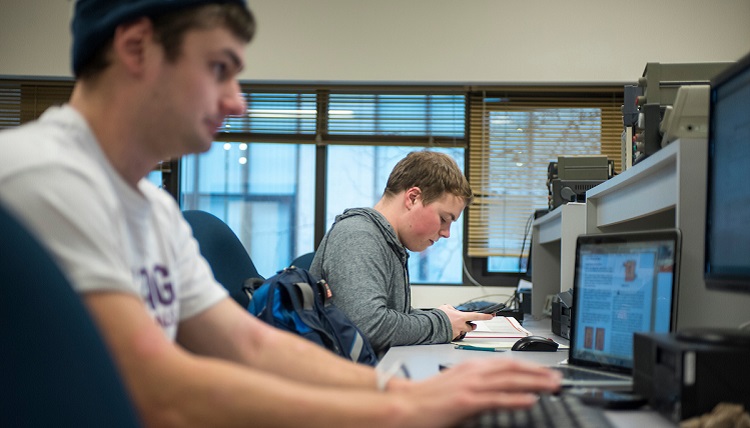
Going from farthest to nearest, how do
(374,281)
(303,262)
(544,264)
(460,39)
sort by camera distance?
(460,39)
(544,264)
(303,262)
(374,281)

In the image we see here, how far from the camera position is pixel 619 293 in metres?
1.41

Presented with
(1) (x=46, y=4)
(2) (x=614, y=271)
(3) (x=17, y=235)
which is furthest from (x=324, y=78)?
(3) (x=17, y=235)

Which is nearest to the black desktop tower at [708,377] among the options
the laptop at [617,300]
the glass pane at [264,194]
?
the laptop at [617,300]

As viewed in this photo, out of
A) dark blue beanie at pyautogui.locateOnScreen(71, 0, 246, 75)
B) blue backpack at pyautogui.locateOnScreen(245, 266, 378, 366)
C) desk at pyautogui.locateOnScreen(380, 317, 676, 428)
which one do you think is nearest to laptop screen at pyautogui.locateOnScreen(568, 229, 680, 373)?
desk at pyautogui.locateOnScreen(380, 317, 676, 428)

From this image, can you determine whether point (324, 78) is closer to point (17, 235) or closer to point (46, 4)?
point (46, 4)

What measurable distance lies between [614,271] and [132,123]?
956 millimetres

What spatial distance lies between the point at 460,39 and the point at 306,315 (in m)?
3.15

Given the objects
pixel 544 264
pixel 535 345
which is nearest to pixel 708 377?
pixel 535 345

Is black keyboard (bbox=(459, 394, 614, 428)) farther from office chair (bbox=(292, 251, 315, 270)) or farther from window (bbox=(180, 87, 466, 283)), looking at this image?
window (bbox=(180, 87, 466, 283))

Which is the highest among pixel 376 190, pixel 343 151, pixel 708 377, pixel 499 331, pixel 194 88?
pixel 343 151

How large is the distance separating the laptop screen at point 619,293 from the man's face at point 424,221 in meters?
0.82

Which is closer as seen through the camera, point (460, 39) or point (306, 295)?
point (306, 295)

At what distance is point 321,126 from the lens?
4.70m

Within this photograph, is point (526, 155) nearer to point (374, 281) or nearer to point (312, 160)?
point (312, 160)
